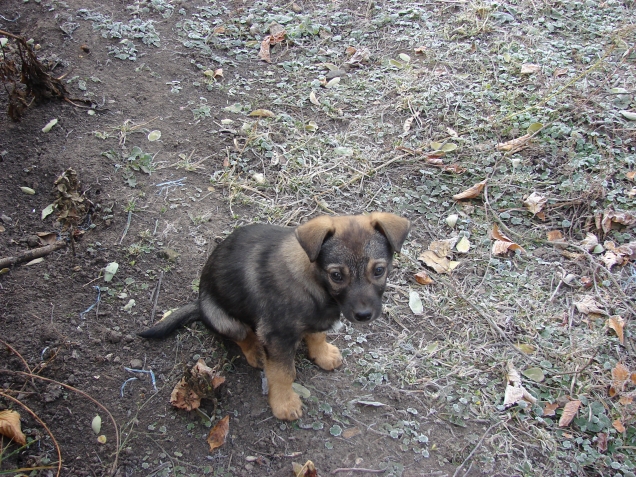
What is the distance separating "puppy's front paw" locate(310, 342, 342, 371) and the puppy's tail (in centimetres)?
100

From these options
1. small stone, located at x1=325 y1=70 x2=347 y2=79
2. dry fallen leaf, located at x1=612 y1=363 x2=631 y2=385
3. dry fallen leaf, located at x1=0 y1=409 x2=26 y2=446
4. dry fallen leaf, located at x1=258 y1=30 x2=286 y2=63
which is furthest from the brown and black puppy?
dry fallen leaf, located at x1=258 y1=30 x2=286 y2=63

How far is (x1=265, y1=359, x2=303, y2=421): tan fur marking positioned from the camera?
12.2ft

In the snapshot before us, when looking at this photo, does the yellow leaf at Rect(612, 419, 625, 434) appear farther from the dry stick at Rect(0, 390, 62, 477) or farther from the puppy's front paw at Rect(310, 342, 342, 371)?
the dry stick at Rect(0, 390, 62, 477)

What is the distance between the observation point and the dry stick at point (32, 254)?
438cm

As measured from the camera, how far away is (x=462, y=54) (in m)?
6.79

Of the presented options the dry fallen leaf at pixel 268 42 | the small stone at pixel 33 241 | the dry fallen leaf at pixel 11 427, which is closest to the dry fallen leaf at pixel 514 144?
the dry fallen leaf at pixel 268 42

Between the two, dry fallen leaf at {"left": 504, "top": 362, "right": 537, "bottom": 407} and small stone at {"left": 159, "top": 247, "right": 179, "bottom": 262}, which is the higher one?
small stone at {"left": 159, "top": 247, "right": 179, "bottom": 262}

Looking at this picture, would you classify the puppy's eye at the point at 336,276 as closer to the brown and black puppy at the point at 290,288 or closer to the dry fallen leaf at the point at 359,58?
the brown and black puppy at the point at 290,288

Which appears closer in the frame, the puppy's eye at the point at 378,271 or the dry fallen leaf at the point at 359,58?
the puppy's eye at the point at 378,271

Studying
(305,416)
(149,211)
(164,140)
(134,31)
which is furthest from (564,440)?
(134,31)

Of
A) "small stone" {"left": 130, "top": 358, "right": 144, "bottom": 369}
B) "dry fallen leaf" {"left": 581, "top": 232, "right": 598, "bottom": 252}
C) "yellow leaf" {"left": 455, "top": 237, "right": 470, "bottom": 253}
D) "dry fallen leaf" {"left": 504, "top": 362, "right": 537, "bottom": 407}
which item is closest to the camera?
"dry fallen leaf" {"left": 504, "top": 362, "right": 537, "bottom": 407}

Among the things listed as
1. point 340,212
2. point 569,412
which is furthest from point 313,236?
point 569,412

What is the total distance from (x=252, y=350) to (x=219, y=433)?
700 mm

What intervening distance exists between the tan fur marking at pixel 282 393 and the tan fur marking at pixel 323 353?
35 centimetres
